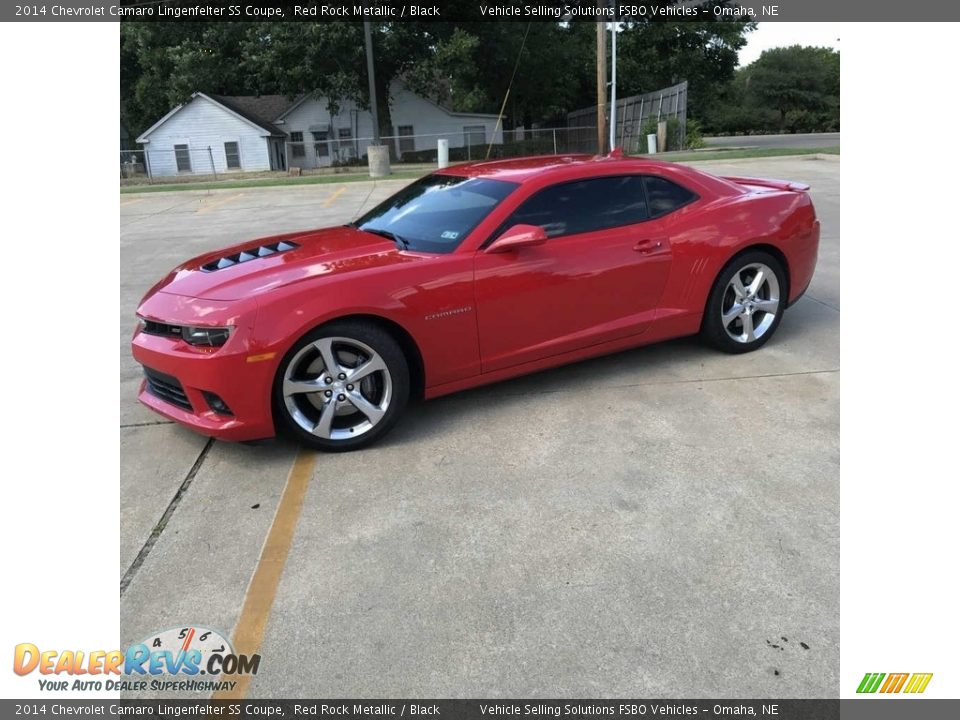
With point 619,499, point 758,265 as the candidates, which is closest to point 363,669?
point 619,499

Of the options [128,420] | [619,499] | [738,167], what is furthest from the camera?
[738,167]

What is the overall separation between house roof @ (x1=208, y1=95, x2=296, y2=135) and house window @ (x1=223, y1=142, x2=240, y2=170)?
1.81 meters

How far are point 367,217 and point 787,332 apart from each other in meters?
3.38

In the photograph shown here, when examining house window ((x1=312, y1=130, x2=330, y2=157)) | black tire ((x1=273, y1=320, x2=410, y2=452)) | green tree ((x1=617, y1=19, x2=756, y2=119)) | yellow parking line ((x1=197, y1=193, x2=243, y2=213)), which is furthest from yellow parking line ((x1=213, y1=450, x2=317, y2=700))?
green tree ((x1=617, y1=19, x2=756, y2=119))

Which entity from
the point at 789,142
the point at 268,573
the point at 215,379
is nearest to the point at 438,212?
the point at 215,379

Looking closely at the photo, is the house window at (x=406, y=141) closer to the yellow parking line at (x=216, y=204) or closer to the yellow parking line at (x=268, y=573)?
the yellow parking line at (x=216, y=204)

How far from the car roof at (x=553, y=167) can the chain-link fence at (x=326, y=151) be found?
1286 inches

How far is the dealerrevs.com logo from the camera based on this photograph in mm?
2295

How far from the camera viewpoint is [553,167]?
455 centimetres

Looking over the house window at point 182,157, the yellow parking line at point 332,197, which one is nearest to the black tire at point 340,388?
the yellow parking line at point 332,197

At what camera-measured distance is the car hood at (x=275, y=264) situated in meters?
3.65

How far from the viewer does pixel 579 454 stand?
3.68m

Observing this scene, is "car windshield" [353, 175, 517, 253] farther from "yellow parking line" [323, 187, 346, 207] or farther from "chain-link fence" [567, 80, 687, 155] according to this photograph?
"chain-link fence" [567, 80, 687, 155]

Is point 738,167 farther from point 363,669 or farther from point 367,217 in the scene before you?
point 363,669
